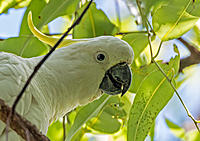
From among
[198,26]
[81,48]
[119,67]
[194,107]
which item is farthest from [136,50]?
[194,107]

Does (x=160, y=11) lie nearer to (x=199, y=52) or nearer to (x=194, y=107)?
(x=199, y=52)

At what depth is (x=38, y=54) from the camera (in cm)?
202

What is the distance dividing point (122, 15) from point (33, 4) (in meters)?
0.70

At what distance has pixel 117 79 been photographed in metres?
1.91

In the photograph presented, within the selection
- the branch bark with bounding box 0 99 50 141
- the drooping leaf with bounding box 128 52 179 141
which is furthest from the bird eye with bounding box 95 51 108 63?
the branch bark with bounding box 0 99 50 141

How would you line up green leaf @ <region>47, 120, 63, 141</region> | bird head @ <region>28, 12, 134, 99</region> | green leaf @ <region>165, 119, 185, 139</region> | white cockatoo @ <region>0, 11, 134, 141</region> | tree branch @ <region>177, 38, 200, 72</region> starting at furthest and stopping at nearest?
tree branch @ <region>177, 38, 200, 72</region> → green leaf @ <region>165, 119, 185, 139</region> → green leaf @ <region>47, 120, 63, 141</region> → bird head @ <region>28, 12, 134, 99</region> → white cockatoo @ <region>0, 11, 134, 141</region>

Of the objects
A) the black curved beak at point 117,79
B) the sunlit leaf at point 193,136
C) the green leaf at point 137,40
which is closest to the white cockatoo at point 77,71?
the black curved beak at point 117,79

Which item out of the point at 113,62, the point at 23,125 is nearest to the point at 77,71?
the point at 113,62

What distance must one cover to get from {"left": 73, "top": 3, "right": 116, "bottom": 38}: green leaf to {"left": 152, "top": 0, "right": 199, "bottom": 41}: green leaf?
34 cm

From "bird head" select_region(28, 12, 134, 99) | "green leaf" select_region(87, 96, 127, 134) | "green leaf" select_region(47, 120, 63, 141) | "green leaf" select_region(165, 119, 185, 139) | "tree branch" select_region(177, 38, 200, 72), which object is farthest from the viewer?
"tree branch" select_region(177, 38, 200, 72)

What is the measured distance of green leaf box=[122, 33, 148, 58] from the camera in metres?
2.03

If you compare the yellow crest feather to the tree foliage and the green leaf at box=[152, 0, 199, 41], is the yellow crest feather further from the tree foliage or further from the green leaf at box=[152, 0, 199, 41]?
the green leaf at box=[152, 0, 199, 41]

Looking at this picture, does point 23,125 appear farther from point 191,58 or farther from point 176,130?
point 191,58

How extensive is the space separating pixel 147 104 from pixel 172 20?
1.50 ft
